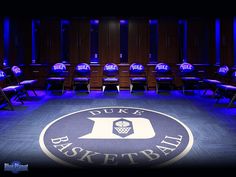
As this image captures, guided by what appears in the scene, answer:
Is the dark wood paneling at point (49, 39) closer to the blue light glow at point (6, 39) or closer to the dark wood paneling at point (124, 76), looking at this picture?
the blue light glow at point (6, 39)

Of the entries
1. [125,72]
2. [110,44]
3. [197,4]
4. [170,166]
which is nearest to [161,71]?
[125,72]

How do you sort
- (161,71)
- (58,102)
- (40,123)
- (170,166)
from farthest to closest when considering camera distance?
(161,71) < (58,102) < (40,123) < (170,166)

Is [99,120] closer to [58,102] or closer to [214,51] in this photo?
[58,102]

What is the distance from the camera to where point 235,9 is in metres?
6.67

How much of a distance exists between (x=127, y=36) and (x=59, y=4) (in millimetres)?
4987

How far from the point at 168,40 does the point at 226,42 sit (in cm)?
202

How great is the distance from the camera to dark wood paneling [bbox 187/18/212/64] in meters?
11.0

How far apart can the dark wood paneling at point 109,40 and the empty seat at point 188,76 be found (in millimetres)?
2224

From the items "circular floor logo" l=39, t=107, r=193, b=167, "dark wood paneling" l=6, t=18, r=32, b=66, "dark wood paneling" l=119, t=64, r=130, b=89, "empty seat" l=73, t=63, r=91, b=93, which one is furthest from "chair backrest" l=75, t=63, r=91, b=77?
"circular floor logo" l=39, t=107, r=193, b=167

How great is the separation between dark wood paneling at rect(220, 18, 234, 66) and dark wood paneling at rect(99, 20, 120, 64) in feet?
10.9

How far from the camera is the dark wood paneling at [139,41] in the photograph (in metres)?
11.0

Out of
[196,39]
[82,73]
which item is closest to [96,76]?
[82,73]

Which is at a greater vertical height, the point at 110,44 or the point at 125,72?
the point at 110,44

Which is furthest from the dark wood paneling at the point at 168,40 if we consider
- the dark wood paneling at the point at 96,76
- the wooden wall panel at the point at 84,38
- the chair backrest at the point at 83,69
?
the chair backrest at the point at 83,69
